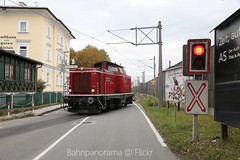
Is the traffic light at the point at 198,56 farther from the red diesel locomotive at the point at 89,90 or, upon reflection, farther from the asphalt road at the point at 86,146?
the red diesel locomotive at the point at 89,90

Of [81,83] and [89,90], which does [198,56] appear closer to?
[89,90]

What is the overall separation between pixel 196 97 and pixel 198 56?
115 centimetres

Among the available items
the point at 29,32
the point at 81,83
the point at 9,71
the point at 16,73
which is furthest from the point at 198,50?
the point at 29,32

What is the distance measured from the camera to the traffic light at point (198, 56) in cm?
627

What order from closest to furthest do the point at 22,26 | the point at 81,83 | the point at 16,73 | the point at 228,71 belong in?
the point at 228,71, the point at 81,83, the point at 16,73, the point at 22,26

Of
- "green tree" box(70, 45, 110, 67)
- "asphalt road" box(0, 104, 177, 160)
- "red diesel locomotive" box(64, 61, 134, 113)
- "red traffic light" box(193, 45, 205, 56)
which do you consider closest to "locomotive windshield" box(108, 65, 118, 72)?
"red diesel locomotive" box(64, 61, 134, 113)

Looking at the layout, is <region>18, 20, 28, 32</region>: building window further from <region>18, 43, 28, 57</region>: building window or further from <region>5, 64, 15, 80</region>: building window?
<region>5, 64, 15, 80</region>: building window

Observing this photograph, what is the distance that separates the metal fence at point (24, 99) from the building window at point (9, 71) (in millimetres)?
2384

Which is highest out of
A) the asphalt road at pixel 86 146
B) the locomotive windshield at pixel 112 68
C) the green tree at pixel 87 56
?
the green tree at pixel 87 56

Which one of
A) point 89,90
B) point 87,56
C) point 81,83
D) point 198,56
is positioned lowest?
point 89,90

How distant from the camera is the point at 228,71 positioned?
5.29 m

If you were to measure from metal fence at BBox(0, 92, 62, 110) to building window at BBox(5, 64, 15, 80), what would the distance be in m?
2.38

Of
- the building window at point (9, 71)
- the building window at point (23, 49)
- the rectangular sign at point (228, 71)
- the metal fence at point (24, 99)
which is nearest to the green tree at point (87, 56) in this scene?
the building window at point (23, 49)

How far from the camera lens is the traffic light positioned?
20.6 ft
